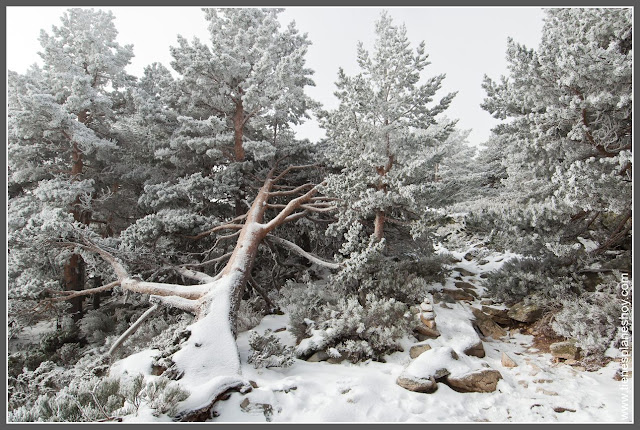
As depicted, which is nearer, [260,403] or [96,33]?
[260,403]

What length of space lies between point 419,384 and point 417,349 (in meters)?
1.35

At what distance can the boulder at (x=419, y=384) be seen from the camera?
484 cm

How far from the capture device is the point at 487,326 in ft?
24.6

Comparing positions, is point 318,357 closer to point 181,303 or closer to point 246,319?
point 246,319

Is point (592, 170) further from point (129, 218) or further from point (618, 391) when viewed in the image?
point (129, 218)

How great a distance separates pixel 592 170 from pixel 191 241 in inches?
418

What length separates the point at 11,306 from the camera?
8.18 meters

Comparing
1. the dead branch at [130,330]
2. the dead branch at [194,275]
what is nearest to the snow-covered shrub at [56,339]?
the dead branch at [130,330]

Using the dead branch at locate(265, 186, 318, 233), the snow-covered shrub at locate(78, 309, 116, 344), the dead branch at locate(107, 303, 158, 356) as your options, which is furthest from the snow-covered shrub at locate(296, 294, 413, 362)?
the snow-covered shrub at locate(78, 309, 116, 344)

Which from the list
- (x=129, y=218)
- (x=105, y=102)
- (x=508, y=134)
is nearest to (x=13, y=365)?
(x=129, y=218)

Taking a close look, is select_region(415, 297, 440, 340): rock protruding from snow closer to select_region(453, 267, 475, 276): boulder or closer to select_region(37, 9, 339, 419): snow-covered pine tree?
select_region(37, 9, 339, 419): snow-covered pine tree

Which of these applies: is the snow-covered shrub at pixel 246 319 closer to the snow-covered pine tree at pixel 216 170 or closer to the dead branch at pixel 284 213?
the snow-covered pine tree at pixel 216 170

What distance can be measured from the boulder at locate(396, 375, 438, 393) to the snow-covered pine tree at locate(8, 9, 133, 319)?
27.0ft

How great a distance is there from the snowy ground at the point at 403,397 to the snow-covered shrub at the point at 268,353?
0.41ft
